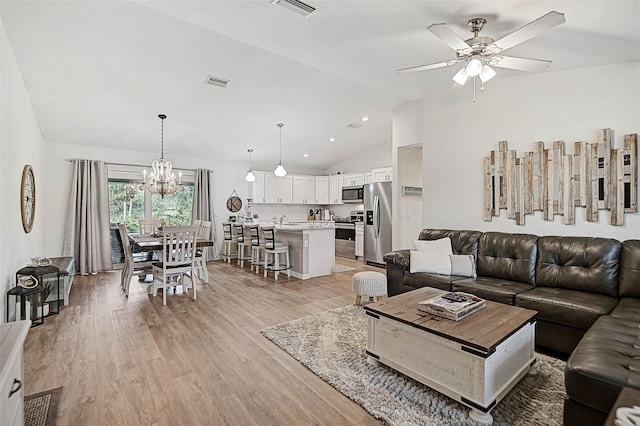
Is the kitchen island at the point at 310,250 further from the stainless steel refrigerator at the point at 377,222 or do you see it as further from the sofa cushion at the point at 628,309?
the sofa cushion at the point at 628,309

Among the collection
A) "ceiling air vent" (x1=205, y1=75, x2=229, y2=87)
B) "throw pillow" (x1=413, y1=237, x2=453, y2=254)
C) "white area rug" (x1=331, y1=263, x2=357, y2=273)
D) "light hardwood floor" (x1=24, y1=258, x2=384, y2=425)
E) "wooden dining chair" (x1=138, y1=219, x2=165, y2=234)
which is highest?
"ceiling air vent" (x1=205, y1=75, x2=229, y2=87)

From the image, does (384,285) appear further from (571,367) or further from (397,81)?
(397,81)

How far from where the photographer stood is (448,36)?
2375mm

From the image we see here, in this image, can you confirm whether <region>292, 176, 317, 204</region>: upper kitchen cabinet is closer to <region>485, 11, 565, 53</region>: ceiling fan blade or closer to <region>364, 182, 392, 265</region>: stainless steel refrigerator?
<region>364, 182, 392, 265</region>: stainless steel refrigerator

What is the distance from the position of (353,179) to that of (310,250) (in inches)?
121

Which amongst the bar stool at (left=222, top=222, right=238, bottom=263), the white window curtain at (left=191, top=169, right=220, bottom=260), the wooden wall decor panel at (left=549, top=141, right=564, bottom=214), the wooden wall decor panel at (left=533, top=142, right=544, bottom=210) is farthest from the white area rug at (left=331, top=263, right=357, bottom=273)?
the wooden wall decor panel at (left=549, top=141, right=564, bottom=214)

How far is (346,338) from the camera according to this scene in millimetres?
2982

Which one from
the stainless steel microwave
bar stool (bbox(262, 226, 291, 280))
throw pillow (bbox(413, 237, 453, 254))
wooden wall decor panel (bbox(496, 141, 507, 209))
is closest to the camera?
throw pillow (bbox(413, 237, 453, 254))

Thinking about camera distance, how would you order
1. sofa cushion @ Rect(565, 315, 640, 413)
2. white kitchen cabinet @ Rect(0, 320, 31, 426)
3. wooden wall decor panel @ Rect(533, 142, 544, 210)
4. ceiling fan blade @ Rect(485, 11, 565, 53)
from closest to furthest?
white kitchen cabinet @ Rect(0, 320, 31, 426) → sofa cushion @ Rect(565, 315, 640, 413) → ceiling fan blade @ Rect(485, 11, 565, 53) → wooden wall decor panel @ Rect(533, 142, 544, 210)

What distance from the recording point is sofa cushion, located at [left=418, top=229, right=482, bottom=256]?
3.81m

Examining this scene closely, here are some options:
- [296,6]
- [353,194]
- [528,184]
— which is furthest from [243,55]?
[353,194]

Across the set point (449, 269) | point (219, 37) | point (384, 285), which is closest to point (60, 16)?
point (219, 37)

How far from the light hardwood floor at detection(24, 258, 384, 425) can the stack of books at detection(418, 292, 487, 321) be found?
0.84 m

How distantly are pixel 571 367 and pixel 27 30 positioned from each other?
504 cm
